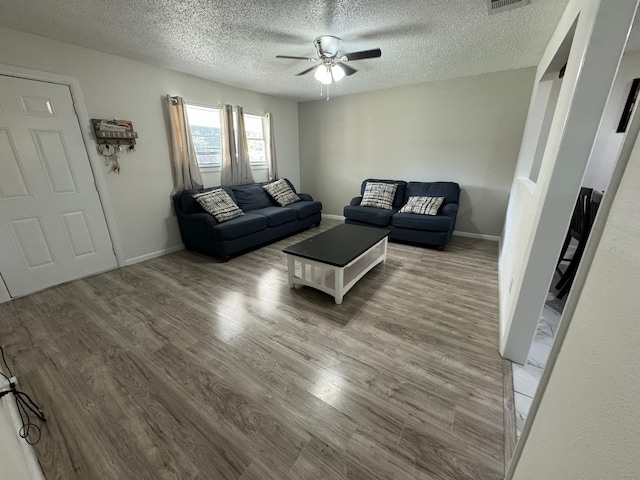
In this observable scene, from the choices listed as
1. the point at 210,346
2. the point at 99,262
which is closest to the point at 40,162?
the point at 99,262

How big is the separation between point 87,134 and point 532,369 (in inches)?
179

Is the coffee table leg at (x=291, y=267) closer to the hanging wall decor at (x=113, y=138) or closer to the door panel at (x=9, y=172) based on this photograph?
the hanging wall decor at (x=113, y=138)

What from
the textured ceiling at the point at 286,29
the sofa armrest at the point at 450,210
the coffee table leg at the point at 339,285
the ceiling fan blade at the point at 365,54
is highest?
the textured ceiling at the point at 286,29

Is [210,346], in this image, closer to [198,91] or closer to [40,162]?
[40,162]

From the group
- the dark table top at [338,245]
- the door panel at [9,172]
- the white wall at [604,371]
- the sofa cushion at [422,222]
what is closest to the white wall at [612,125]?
the sofa cushion at [422,222]

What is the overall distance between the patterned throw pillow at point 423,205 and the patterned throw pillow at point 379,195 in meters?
0.32

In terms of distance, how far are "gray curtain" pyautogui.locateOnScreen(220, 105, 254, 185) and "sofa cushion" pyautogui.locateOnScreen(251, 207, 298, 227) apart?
0.72 metres

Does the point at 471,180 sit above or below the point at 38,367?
above

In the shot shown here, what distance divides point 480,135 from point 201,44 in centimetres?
383

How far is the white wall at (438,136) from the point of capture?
362 cm

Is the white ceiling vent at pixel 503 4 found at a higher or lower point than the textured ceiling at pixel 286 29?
lower

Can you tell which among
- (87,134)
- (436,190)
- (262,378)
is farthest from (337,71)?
(262,378)

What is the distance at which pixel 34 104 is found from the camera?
2453 millimetres

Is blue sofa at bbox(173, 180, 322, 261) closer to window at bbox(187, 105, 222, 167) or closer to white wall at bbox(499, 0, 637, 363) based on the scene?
window at bbox(187, 105, 222, 167)
